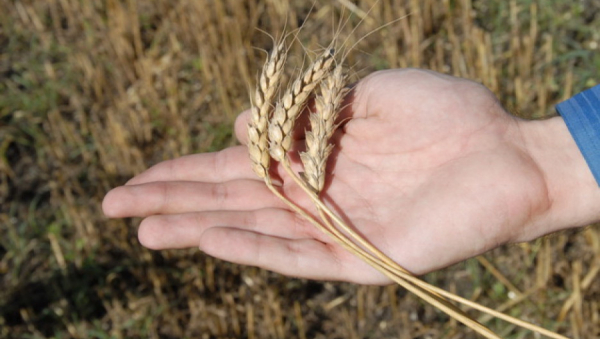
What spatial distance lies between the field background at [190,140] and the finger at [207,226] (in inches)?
29.0

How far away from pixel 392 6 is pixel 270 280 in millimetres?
1815

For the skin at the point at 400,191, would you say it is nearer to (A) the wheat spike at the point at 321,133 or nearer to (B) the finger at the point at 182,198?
(B) the finger at the point at 182,198

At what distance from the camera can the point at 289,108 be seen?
212 centimetres

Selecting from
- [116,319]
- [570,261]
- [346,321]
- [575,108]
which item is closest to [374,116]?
[575,108]

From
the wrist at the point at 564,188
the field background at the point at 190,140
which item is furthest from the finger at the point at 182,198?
the wrist at the point at 564,188

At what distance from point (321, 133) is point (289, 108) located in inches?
5.1

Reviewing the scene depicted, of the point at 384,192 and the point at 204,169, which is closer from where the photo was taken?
the point at 384,192

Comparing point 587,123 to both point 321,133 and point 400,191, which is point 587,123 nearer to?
point 400,191

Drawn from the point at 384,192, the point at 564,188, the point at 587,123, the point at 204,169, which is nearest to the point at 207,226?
the point at 204,169

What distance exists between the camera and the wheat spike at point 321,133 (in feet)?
6.88

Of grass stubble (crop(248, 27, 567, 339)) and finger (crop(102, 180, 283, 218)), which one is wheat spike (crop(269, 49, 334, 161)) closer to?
grass stubble (crop(248, 27, 567, 339))

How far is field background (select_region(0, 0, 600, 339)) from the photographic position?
2.87 meters

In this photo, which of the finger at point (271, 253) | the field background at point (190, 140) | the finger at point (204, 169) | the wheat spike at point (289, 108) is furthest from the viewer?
the field background at point (190, 140)

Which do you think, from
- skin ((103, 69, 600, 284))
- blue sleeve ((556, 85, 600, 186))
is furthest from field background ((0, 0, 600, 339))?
skin ((103, 69, 600, 284))
